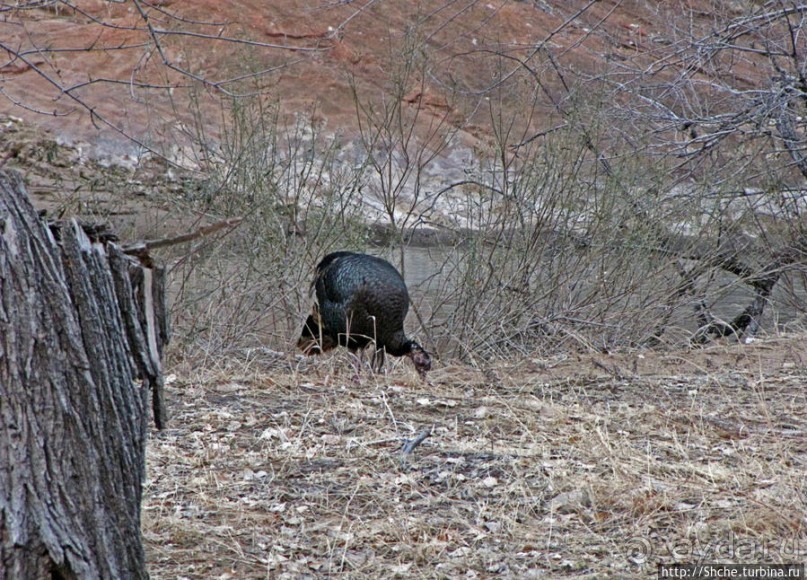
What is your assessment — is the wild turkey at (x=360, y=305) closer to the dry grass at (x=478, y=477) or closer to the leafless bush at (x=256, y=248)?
the leafless bush at (x=256, y=248)

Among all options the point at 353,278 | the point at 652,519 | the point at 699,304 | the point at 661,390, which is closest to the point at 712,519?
the point at 652,519

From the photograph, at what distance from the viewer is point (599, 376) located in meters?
6.49

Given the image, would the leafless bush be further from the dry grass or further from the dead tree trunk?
the dead tree trunk

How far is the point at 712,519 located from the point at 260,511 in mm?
1647

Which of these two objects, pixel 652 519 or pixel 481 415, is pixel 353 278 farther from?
pixel 652 519

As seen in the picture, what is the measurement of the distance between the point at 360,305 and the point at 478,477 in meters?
3.34

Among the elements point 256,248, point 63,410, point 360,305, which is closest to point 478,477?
point 63,410

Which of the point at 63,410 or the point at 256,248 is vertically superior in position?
the point at 256,248

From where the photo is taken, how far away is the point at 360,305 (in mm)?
7637

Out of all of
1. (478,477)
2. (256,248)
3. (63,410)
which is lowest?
(478,477)

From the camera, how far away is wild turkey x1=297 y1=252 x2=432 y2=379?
7.62m

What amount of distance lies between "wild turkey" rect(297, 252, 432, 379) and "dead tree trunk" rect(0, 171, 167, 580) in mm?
4689

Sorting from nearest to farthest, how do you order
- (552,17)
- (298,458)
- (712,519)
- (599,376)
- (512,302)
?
1. (712,519)
2. (298,458)
3. (599,376)
4. (512,302)
5. (552,17)

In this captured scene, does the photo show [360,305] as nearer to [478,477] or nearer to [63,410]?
[478,477]
